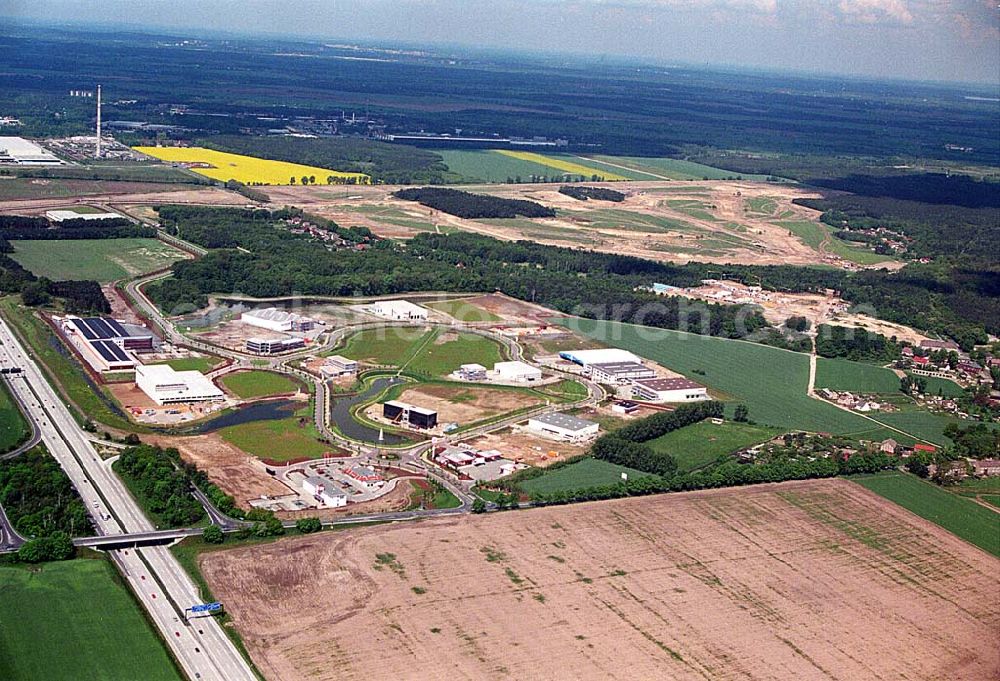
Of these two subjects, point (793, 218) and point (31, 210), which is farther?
point (793, 218)

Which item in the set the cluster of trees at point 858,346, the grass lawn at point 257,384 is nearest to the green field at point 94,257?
the grass lawn at point 257,384

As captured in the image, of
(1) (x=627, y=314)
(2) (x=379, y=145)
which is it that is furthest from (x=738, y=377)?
(2) (x=379, y=145)

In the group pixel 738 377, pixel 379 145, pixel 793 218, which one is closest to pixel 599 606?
pixel 738 377

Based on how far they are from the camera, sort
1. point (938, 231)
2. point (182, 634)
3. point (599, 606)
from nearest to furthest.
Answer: point (182, 634) < point (599, 606) < point (938, 231)

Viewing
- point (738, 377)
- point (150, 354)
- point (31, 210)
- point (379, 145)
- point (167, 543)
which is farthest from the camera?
point (379, 145)

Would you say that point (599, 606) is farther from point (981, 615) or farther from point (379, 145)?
point (379, 145)

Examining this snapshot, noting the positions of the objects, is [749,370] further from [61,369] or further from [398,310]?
[61,369]

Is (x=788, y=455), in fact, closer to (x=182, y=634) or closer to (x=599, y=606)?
(x=599, y=606)
